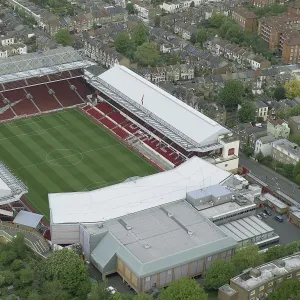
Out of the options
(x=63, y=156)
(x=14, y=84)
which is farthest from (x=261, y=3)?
(x=63, y=156)

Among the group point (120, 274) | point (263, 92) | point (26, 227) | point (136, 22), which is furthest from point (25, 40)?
point (120, 274)

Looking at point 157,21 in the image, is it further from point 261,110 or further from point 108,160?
point 108,160

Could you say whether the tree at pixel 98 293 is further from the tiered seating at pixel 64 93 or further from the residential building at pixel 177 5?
the residential building at pixel 177 5

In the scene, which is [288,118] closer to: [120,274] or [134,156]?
[134,156]

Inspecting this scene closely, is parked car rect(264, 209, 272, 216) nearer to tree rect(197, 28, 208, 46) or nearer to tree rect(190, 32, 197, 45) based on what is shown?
tree rect(197, 28, 208, 46)

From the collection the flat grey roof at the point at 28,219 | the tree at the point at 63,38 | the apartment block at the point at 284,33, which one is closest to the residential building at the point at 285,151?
the flat grey roof at the point at 28,219

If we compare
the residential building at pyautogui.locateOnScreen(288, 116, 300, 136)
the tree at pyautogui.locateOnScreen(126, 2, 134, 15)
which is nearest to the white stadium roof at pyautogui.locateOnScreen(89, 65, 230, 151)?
the residential building at pyautogui.locateOnScreen(288, 116, 300, 136)

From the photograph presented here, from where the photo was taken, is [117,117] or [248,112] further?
[117,117]
